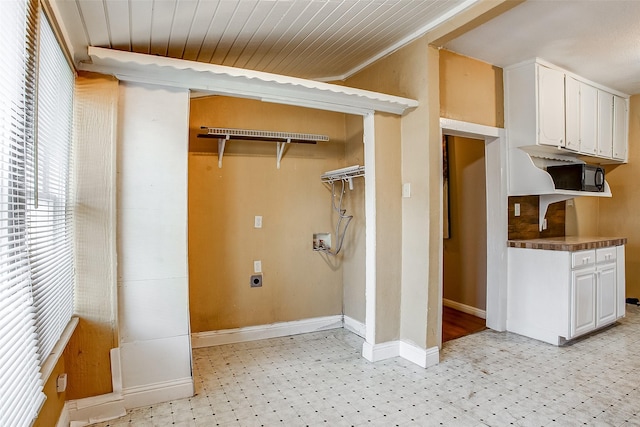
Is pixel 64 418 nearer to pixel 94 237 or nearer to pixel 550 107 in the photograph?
pixel 94 237

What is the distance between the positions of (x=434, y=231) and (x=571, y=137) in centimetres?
192

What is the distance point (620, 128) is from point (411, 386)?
3942mm

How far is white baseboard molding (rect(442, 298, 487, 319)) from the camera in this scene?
3.83 meters

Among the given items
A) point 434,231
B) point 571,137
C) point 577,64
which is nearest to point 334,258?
point 434,231

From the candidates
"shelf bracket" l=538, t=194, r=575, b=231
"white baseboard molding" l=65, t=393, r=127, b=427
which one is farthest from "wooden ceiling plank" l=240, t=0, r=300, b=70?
"shelf bracket" l=538, t=194, r=575, b=231

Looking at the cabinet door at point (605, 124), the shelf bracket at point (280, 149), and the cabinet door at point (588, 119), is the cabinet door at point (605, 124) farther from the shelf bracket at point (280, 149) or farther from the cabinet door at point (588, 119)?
the shelf bracket at point (280, 149)

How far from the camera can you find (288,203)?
11.0 feet

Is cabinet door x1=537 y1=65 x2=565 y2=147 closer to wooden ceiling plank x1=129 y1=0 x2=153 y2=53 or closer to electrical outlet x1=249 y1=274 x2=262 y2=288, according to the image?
electrical outlet x1=249 y1=274 x2=262 y2=288

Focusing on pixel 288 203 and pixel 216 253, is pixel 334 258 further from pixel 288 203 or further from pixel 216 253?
pixel 216 253

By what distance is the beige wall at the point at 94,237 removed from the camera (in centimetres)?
195

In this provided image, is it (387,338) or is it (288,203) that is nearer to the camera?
(387,338)

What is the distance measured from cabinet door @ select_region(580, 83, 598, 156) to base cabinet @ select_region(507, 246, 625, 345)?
103 cm

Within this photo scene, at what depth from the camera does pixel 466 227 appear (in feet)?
13.3

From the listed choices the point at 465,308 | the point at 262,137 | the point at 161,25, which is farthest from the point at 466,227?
the point at 161,25
